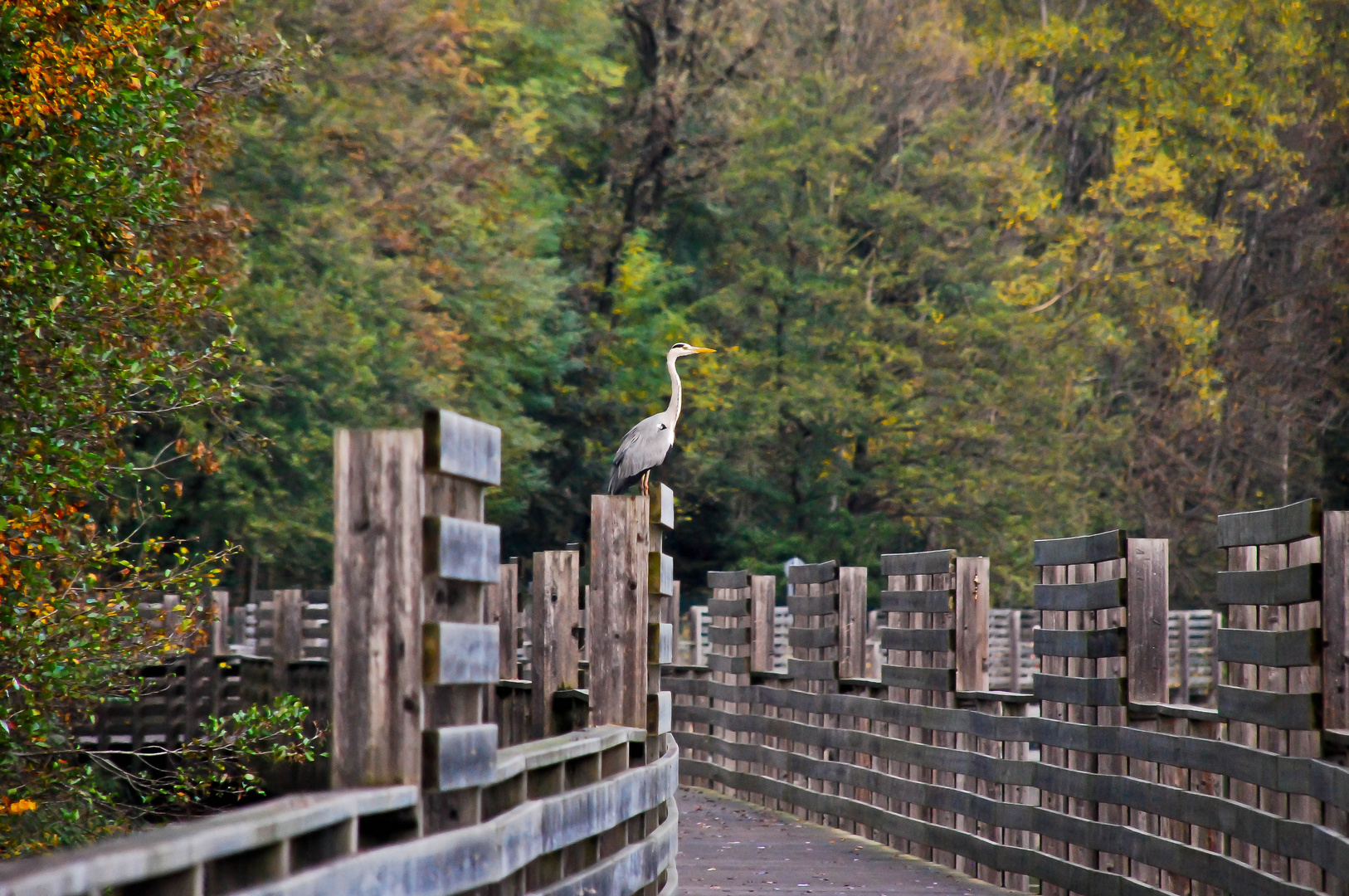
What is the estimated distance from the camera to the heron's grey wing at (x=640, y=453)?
12.8 m

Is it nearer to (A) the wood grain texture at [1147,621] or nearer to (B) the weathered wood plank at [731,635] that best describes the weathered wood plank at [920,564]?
(A) the wood grain texture at [1147,621]

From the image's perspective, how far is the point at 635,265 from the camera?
4366cm

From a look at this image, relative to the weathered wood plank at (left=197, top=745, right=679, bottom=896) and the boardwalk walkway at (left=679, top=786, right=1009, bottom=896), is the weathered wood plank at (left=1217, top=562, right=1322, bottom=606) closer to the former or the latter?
the weathered wood plank at (left=197, top=745, right=679, bottom=896)

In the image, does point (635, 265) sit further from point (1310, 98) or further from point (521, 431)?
point (1310, 98)

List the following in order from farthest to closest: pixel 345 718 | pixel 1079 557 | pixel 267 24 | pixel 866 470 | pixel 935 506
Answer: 1. pixel 866 470
2. pixel 935 506
3. pixel 267 24
4. pixel 1079 557
5. pixel 345 718

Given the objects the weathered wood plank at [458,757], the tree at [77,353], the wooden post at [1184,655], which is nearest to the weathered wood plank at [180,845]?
the weathered wood plank at [458,757]

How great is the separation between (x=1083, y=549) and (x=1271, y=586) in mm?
2323

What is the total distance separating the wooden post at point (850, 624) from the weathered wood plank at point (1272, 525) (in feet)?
20.3

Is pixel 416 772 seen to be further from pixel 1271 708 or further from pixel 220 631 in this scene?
pixel 220 631

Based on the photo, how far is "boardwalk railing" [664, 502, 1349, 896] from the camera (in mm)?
6777

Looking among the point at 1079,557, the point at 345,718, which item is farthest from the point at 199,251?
the point at 345,718

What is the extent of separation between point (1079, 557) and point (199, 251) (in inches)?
384

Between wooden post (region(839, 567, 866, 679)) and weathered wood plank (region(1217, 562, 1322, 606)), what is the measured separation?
20.3 ft

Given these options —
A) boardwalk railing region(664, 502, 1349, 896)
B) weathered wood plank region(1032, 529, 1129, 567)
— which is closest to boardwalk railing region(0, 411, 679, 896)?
boardwalk railing region(664, 502, 1349, 896)
